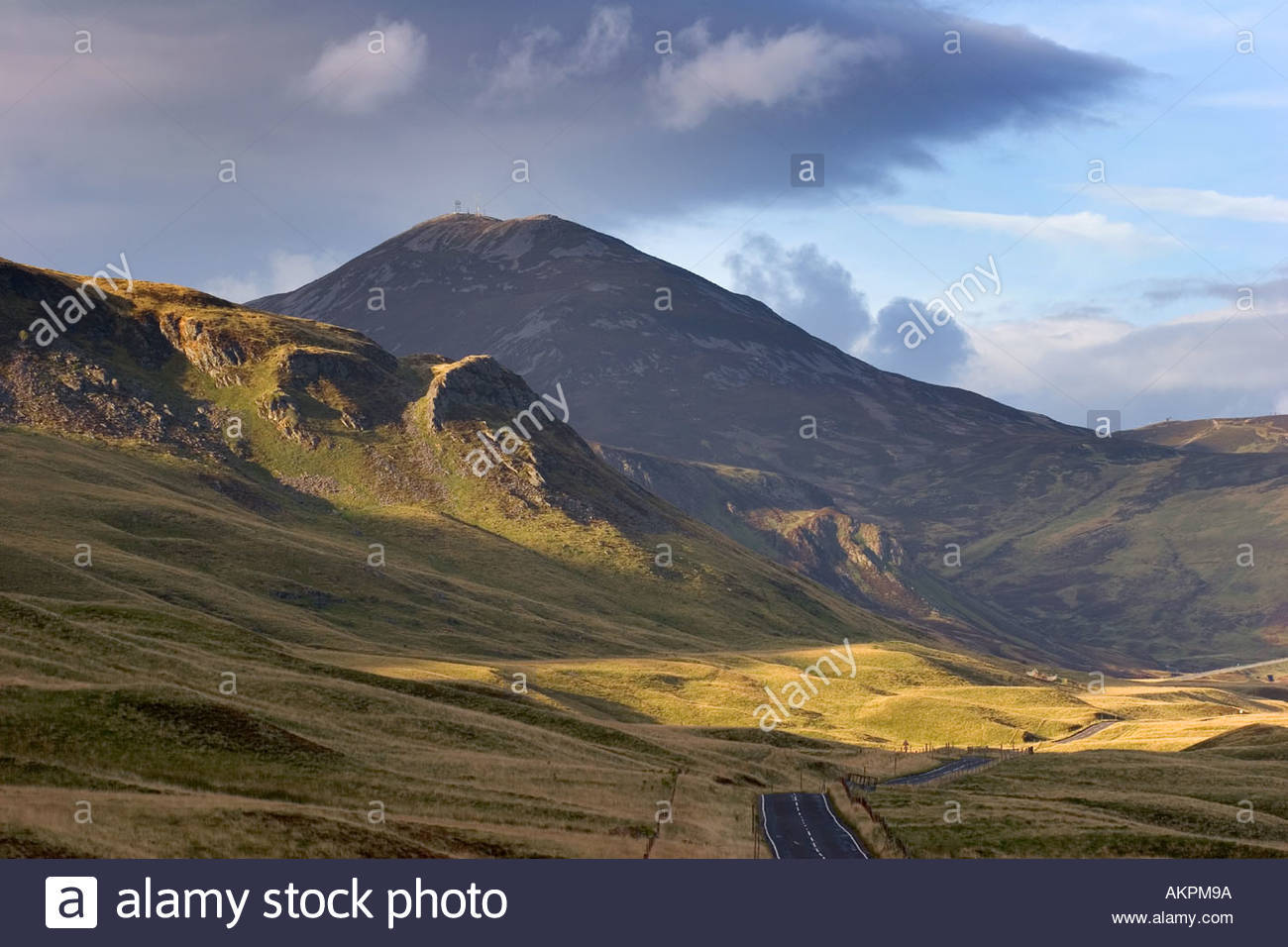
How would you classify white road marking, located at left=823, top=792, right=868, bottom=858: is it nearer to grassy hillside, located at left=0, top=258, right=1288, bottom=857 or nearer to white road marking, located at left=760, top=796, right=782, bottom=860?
white road marking, located at left=760, top=796, right=782, bottom=860

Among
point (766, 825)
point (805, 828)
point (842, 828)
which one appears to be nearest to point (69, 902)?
point (766, 825)

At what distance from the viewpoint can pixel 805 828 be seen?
64.1 m

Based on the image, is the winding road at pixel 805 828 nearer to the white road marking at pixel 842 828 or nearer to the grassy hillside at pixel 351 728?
the white road marking at pixel 842 828

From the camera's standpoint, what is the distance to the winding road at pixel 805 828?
5691cm

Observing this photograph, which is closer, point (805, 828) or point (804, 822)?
point (805, 828)

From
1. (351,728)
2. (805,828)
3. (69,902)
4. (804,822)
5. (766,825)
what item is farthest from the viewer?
(351,728)

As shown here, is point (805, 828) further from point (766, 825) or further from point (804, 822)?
point (804, 822)

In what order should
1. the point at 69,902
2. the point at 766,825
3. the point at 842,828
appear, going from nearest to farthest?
the point at 69,902, the point at 766,825, the point at 842,828

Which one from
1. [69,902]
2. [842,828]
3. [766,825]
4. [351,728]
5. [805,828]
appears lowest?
[842,828]

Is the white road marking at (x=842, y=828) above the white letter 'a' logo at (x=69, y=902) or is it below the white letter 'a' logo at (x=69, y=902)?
below

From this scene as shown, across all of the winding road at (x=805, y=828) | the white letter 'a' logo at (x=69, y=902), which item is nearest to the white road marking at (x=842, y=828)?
the winding road at (x=805, y=828)

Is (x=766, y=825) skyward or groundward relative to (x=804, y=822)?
skyward

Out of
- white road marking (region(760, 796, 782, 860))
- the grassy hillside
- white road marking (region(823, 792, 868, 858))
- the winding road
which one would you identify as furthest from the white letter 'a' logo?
white road marking (region(823, 792, 868, 858))

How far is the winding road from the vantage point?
187 ft
